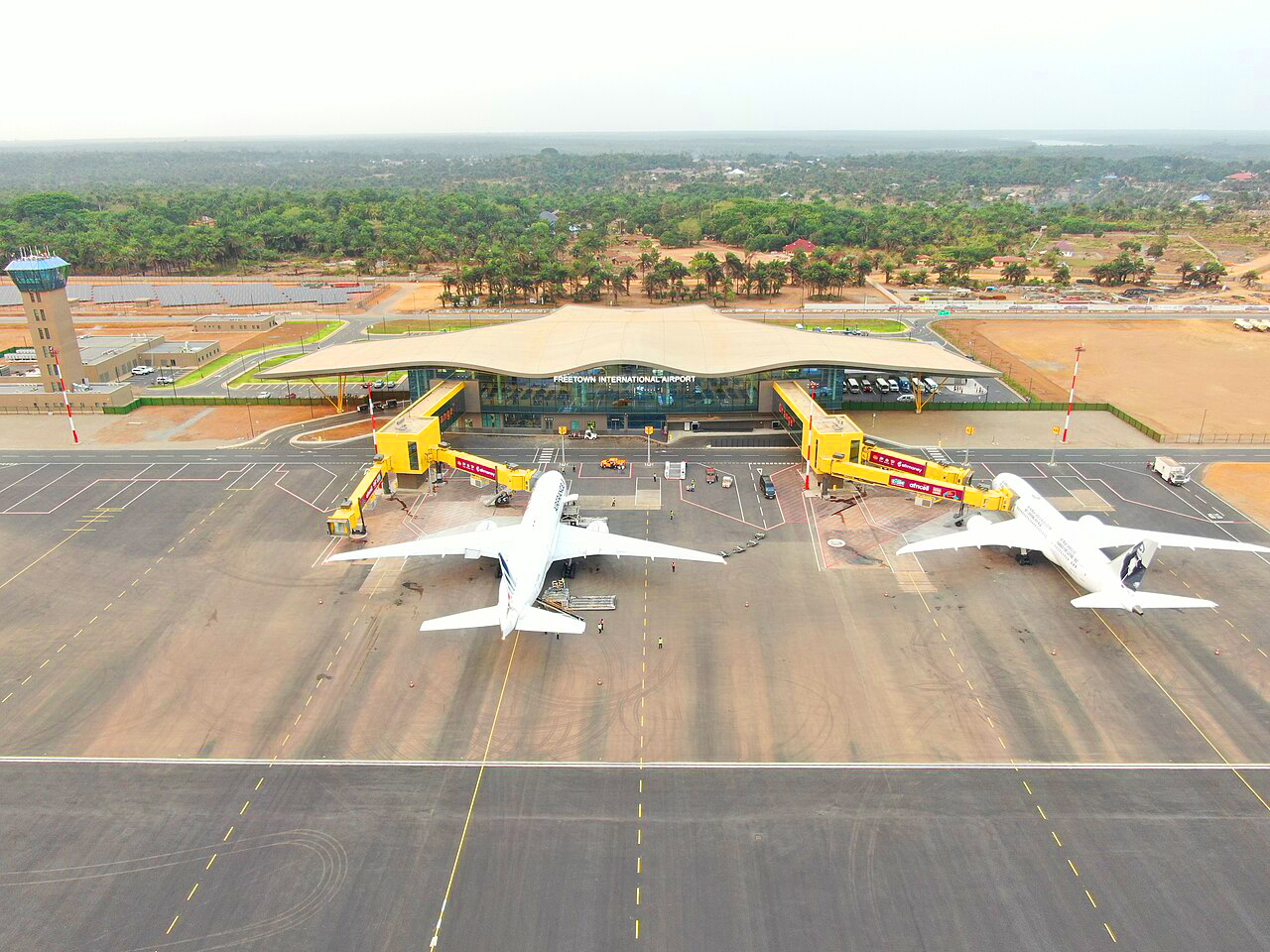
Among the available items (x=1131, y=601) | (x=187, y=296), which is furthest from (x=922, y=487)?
(x=187, y=296)

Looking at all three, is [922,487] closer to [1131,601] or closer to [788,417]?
[788,417]

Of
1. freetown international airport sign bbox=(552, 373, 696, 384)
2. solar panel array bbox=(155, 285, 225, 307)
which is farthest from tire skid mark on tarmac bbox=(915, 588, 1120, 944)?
solar panel array bbox=(155, 285, 225, 307)

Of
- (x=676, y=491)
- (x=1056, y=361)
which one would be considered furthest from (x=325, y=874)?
(x=1056, y=361)

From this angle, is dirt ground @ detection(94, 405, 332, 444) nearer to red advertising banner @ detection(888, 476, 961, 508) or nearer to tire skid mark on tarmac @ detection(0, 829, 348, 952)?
tire skid mark on tarmac @ detection(0, 829, 348, 952)

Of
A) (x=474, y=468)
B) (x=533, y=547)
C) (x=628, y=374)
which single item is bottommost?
(x=474, y=468)

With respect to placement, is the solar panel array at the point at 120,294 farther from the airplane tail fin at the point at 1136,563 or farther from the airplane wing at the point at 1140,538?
the airplane tail fin at the point at 1136,563

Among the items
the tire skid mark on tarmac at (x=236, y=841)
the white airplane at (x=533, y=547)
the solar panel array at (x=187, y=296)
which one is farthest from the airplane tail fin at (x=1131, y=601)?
the solar panel array at (x=187, y=296)
